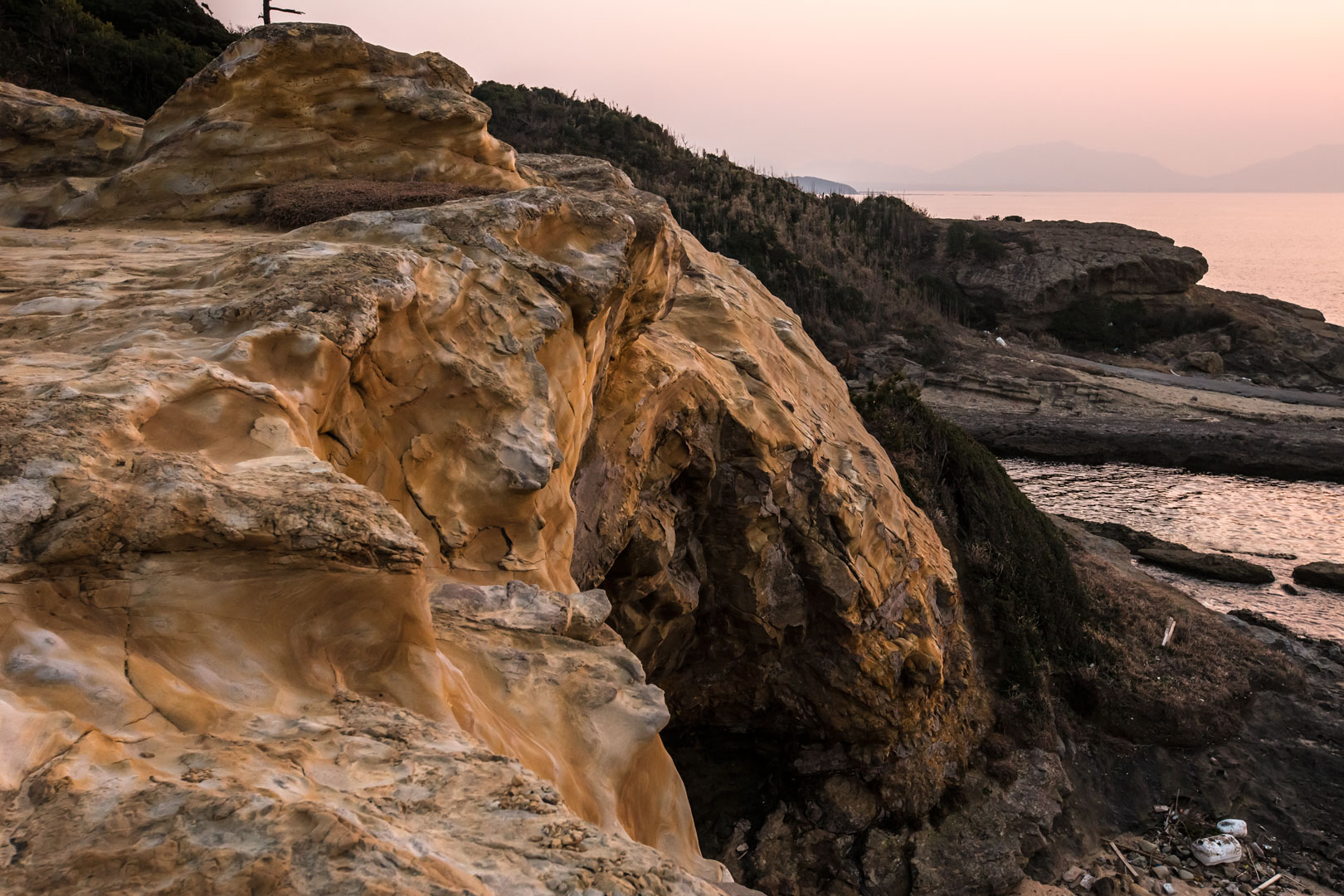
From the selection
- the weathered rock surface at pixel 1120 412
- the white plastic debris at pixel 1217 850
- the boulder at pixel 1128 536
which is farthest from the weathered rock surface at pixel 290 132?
the weathered rock surface at pixel 1120 412

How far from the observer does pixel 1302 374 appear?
4469 centimetres

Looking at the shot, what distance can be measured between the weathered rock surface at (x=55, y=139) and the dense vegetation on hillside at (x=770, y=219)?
107 feet

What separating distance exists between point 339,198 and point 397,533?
616cm

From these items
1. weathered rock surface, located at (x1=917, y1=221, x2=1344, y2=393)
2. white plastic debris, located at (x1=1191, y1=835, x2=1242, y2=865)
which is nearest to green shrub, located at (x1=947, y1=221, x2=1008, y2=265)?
weathered rock surface, located at (x1=917, y1=221, x2=1344, y2=393)

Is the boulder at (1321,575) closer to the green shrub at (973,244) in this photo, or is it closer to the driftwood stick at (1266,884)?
the driftwood stick at (1266,884)

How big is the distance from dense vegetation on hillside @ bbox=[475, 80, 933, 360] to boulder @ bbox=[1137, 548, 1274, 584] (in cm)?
1919

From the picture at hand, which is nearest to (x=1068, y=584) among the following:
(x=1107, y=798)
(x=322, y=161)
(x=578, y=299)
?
(x=1107, y=798)

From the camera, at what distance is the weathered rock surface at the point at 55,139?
10.8 metres

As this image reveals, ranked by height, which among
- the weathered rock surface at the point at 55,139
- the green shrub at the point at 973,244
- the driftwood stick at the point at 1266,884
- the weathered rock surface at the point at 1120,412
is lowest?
the driftwood stick at the point at 1266,884

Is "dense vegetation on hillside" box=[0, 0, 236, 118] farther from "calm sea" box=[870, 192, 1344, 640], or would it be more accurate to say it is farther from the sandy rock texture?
"calm sea" box=[870, 192, 1344, 640]

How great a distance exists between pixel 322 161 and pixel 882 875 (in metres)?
11.3

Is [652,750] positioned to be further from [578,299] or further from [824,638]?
[824,638]

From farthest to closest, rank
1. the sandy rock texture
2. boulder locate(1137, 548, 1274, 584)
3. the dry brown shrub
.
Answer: boulder locate(1137, 548, 1274, 584)
the dry brown shrub
the sandy rock texture

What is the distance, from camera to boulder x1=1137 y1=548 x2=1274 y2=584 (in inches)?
885
